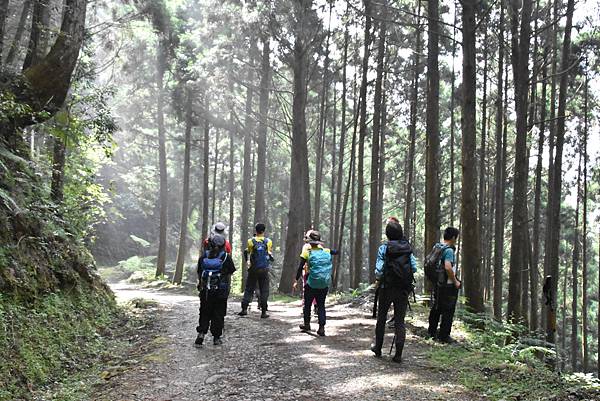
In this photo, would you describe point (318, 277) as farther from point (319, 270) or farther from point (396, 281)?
point (396, 281)

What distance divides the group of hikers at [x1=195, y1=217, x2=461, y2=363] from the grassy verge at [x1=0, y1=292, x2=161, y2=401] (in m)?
1.60

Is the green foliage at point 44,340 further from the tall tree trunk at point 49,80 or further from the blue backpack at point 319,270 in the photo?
the blue backpack at point 319,270

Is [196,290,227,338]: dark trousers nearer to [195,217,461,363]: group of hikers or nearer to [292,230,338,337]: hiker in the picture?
[195,217,461,363]: group of hikers

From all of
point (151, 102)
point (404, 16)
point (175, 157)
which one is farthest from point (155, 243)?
point (404, 16)

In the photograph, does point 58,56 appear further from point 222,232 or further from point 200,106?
point 200,106

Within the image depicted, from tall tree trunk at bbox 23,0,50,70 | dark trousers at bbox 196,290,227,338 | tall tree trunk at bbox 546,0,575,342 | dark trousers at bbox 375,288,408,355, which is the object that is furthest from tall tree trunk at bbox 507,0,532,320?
tall tree trunk at bbox 23,0,50,70

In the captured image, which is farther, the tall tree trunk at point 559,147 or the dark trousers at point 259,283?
the tall tree trunk at point 559,147

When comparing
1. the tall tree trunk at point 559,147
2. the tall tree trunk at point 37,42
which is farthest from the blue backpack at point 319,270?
the tall tree trunk at point 559,147

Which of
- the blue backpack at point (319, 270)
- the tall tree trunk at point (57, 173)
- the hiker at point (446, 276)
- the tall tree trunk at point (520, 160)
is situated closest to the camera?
the hiker at point (446, 276)

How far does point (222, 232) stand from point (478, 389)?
424 centimetres

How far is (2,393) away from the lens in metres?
4.59

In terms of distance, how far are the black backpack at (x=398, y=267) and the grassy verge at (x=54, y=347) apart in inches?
154

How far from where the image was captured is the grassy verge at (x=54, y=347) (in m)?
5.15

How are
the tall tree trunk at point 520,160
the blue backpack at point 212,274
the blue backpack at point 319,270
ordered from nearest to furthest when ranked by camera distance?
the blue backpack at point 212,274
the blue backpack at point 319,270
the tall tree trunk at point 520,160
